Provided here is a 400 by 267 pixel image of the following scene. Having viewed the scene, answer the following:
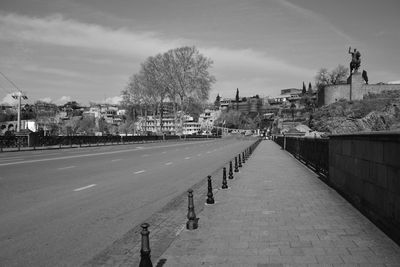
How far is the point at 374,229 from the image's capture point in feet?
23.8

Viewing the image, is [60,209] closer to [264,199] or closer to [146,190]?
[146,190]

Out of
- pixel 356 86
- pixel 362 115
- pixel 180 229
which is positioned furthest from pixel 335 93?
pixel 180 229

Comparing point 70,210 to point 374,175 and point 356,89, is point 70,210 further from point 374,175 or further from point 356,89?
point 356,89

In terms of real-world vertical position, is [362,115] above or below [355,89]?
below

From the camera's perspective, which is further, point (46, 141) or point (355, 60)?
point (355, 60)

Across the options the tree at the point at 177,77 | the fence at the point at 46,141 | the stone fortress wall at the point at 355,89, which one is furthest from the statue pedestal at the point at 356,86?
the fence at the point at 46,141

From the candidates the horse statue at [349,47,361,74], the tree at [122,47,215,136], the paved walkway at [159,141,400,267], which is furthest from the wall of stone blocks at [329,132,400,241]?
the horse statue at [349,47,361,74]

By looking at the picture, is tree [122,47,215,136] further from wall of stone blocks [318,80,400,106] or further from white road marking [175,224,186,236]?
white road marking [175,224,186,236]

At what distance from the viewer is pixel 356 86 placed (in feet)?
335

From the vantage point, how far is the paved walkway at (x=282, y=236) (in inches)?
221

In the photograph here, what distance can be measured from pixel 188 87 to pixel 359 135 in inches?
2957

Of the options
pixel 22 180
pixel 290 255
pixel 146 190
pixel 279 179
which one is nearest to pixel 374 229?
pixel 290 255

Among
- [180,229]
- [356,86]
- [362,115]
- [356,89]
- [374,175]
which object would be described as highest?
[356,86]

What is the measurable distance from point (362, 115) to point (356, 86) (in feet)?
43.0
